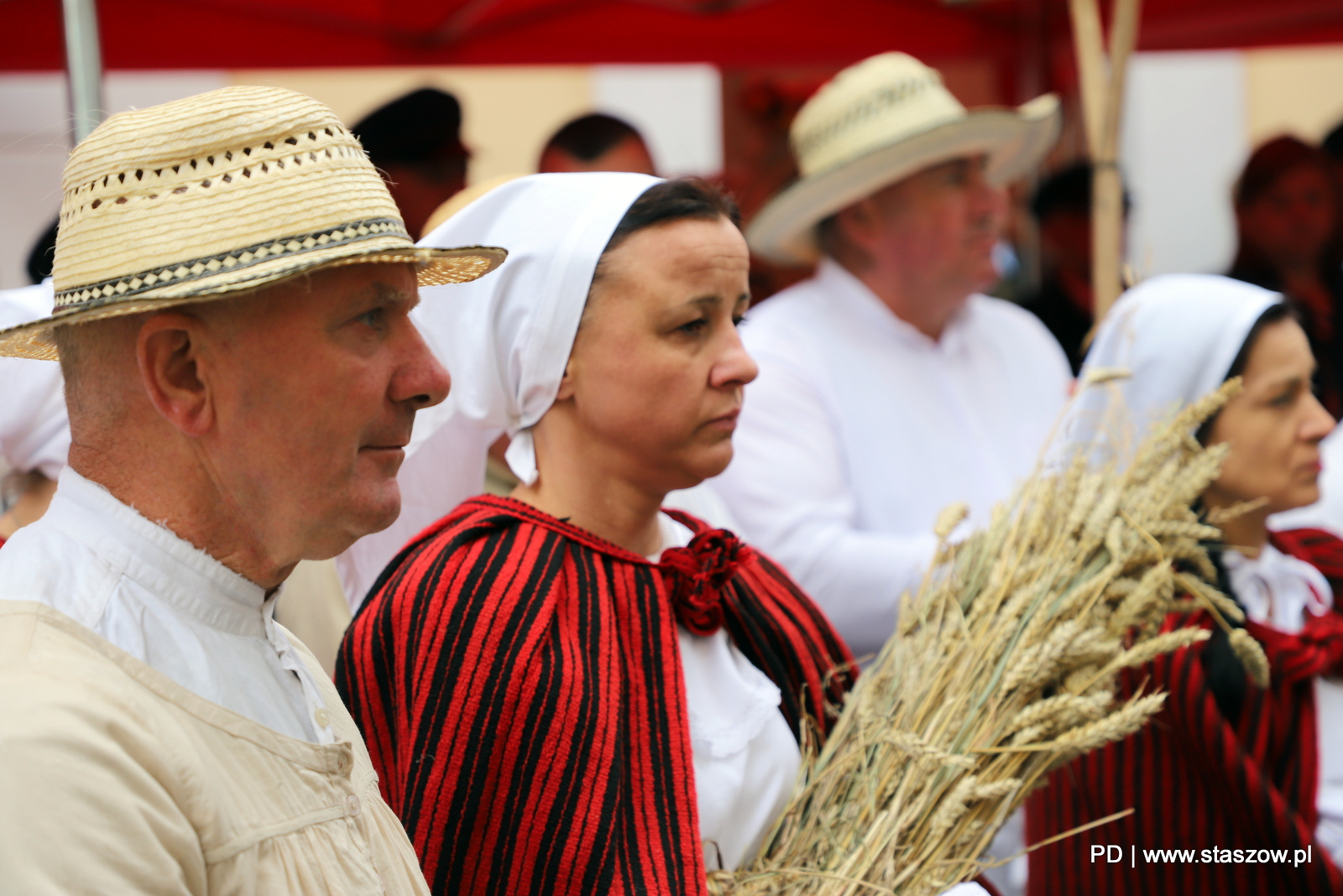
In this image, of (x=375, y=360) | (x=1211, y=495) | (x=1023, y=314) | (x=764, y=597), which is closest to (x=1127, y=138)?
(x=1023, y=314)

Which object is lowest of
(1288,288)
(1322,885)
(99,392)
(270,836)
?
(1322,885)

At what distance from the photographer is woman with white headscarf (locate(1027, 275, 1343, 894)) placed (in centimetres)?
253

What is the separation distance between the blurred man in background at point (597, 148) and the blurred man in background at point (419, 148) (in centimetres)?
38

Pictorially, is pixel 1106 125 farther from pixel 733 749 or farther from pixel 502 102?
pixel 502 102

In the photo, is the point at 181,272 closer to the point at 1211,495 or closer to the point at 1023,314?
the point at 1211,495

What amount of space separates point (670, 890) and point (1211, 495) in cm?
174

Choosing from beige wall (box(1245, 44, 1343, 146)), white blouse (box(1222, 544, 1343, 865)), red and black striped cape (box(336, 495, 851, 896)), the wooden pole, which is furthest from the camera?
beige wall (box(1245, 44, 1343, 146))

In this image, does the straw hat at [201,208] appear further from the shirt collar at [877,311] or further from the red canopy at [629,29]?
the red canopy at [629,29]

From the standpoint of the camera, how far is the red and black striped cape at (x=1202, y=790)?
98.3 inches

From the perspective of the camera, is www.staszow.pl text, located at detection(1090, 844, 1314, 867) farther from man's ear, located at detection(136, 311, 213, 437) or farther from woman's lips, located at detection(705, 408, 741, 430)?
man's ear, located at detection(136, 311, 213, 437)

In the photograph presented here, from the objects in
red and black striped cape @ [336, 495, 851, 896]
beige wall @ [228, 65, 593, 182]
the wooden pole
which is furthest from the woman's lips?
beige wall @ [228, 65, 593, 182]

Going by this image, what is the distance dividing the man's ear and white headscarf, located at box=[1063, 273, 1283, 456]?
2.01 meters

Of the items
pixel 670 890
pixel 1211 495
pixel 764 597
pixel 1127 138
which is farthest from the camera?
pixel 1127 138

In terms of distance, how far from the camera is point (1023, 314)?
4.23m
